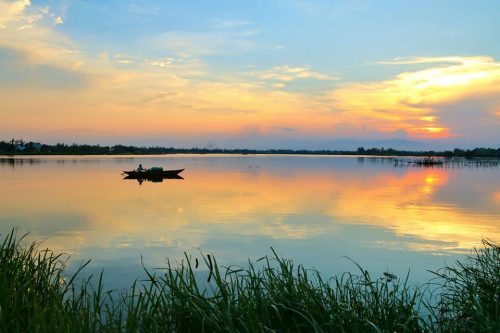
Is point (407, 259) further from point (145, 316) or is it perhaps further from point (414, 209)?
point (414, 209)

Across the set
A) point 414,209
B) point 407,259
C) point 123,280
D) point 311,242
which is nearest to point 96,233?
point 123,280

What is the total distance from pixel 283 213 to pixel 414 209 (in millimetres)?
8751

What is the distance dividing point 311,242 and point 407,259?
3.69m

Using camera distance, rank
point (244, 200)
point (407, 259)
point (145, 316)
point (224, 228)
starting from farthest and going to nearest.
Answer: point (244, 200) < point (224, 228) < point (407, 259) < point (145, 316)

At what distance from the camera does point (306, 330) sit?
4699mm

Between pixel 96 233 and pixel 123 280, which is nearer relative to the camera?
pixel 123 280

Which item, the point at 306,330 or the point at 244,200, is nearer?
the point at 306,330

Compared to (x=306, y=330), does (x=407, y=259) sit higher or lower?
lower

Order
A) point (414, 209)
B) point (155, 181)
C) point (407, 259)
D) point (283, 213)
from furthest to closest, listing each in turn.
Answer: point (155, 181) → point (414, 209) → point (283, 213) → point (407, 259)

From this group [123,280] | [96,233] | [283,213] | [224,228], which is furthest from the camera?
[283,213]

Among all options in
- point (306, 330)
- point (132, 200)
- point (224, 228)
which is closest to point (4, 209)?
point (132, 200)

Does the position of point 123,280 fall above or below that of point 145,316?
below

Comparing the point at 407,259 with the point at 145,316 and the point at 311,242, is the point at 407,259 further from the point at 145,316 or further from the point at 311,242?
the point at 145,316

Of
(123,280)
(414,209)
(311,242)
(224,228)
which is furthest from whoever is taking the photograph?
(414,209)
